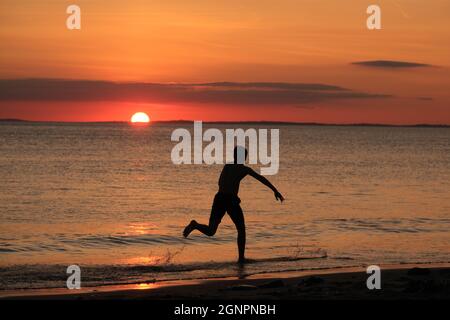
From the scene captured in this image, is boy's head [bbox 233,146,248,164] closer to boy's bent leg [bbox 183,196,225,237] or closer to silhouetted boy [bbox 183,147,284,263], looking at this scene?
silhouetted boy [bbox 183,147,284,263]

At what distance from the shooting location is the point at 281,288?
10.7m

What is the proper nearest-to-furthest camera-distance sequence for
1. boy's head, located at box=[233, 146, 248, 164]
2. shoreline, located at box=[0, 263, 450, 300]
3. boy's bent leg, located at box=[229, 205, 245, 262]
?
shoreline, located at box=[0, 263, 450, 300] → boy's head, located at box=[233, 146, 248, 164] → boy's bent leg, located at box=[229, 205, 245, 262]

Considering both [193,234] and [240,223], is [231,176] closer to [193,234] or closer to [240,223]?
[240,223]

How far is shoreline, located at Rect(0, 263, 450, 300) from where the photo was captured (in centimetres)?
1000

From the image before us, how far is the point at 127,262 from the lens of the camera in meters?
14.5

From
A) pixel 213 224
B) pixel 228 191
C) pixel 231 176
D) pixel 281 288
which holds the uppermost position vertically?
pixel 231 176

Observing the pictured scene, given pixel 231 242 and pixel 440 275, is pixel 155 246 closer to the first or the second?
pixel 231 242

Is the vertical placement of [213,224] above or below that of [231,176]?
below

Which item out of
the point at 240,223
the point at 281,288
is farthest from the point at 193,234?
the point at 281,288

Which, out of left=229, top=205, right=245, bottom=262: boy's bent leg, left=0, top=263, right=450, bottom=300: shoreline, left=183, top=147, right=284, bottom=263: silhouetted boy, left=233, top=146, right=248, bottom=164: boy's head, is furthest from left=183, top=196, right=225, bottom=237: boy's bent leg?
left=0, top=263, right=450, bottom=300: shoreline

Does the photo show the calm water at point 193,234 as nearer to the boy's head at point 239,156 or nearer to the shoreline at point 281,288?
the shoreline at point 281,288

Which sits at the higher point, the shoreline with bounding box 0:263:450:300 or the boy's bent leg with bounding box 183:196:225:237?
the boy's bent leg with bounding box 183:196:225:237

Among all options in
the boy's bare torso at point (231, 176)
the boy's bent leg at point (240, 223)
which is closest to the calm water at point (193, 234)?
the boy's bent leg at point (240, 223)
